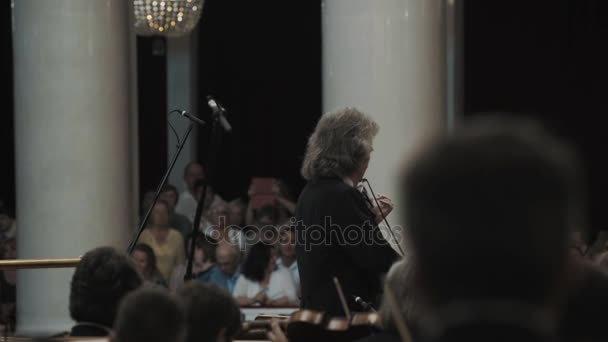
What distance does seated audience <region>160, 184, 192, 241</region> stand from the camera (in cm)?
847

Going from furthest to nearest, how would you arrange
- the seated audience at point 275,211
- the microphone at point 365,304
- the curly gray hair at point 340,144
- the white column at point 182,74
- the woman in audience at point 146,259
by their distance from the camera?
1. the white column at point 182,74
2. the seated audience at point 275,211
3. the woman in audience at point 146,259
4. the curly gray hair at point 340,144
5. the microphone at point 365,304

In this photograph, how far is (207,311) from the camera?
8.32 feet

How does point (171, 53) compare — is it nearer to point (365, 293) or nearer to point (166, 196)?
point (166, 196)

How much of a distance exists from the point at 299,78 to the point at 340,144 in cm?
798

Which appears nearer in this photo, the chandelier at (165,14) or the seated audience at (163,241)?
the seated audience at (163,241)

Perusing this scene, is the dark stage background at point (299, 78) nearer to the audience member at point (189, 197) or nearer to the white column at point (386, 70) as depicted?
the audience member at point (189, 197)

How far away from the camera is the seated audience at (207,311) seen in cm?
252

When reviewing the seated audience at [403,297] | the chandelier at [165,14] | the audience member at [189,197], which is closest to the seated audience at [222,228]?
the audience member at [189,197]

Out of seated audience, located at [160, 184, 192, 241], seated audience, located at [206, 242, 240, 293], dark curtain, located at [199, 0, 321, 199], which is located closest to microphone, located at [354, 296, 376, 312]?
seated audience, located at [206, 242, 240, 293]

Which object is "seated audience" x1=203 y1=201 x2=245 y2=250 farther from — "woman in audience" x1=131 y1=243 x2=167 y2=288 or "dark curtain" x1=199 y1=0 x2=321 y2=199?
"dark curtain" x1=199 y1=0 x2=321 y2=199

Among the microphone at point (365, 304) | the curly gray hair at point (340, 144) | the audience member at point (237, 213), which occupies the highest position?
the curly gray hair at point (340, 144)

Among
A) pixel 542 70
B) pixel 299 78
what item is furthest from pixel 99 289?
pixel 299 78

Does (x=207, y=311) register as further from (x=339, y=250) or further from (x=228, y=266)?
(x=228, y=266)

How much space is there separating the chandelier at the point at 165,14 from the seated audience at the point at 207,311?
6.69 metres
